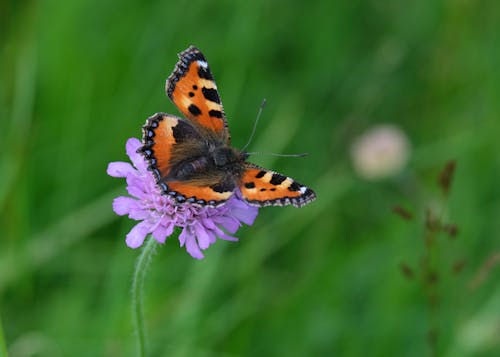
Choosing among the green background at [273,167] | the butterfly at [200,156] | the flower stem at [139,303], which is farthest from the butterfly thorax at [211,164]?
the green background at [273,167]

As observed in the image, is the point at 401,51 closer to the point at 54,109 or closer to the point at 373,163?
the point at 373,163

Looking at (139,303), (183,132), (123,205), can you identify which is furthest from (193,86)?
(139,303)

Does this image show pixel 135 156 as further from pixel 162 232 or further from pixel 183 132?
pixel 162 232

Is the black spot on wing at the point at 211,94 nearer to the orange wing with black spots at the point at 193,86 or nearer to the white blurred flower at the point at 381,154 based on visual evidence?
the orange wing with black spots at the point at 193,86

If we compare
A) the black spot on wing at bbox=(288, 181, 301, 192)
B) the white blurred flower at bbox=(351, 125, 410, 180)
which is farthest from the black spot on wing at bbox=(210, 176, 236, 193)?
the white blurred flower at bbox=(351, 125, 410, 180)

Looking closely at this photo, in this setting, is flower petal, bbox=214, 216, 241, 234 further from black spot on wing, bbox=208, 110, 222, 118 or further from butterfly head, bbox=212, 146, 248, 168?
black spot on wing, bbox=208, 110, 222, 118

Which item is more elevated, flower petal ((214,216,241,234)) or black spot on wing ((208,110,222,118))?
black spot on wing ((208,110,222,118))

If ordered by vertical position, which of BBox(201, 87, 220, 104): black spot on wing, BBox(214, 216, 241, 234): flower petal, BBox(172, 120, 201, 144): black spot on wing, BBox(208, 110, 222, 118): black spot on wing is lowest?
BBox(214, 216, 241, 234): flower petal
